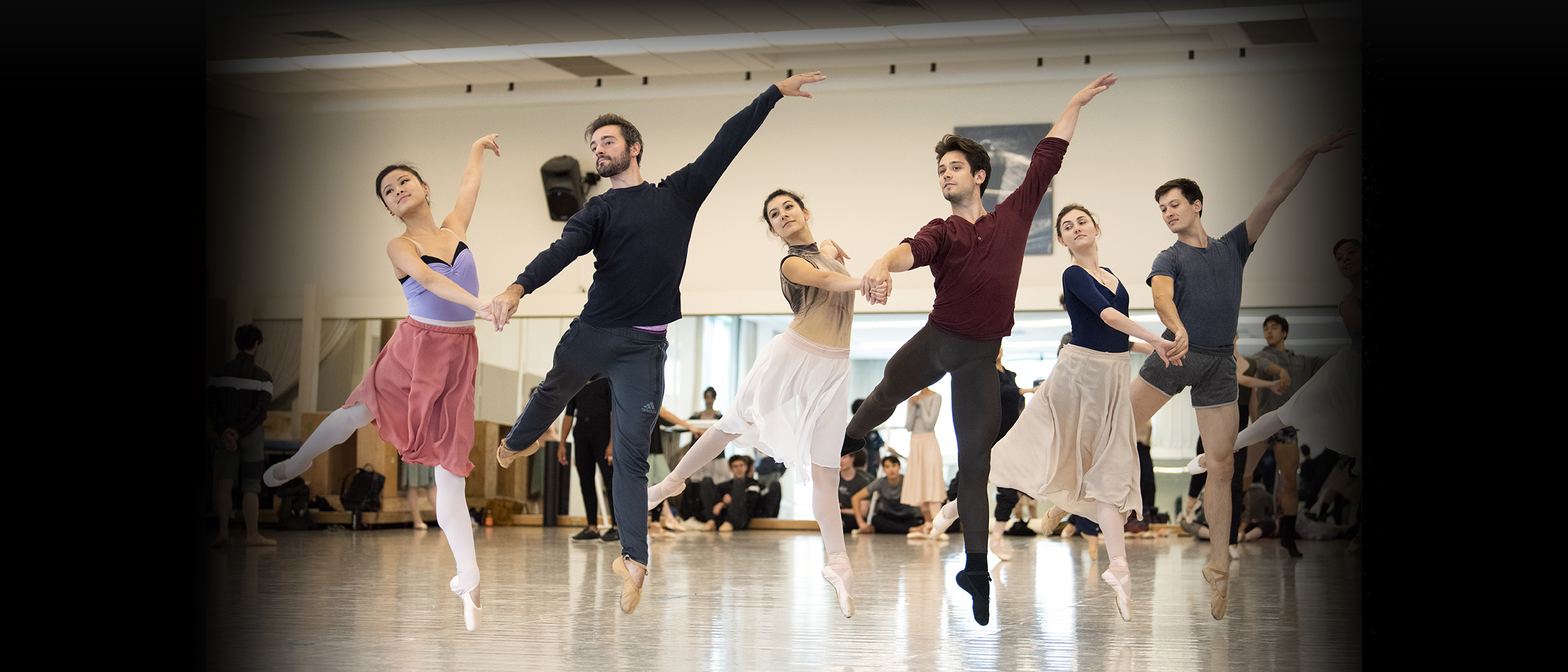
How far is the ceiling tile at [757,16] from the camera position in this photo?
31.5 ft

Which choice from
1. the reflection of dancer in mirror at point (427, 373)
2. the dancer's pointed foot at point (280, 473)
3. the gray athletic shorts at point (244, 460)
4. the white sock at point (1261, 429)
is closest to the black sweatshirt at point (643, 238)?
the reflection of dancer in mirror at point (427, 373)

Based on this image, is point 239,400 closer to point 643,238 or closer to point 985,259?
point 643,238

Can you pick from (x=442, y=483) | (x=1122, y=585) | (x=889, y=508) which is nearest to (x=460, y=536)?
(x=442, y=483)

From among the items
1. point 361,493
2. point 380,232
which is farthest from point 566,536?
point 380,232

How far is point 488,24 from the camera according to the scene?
10.2 metres

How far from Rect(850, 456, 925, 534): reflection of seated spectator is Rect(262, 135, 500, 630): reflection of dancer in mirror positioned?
642 cm

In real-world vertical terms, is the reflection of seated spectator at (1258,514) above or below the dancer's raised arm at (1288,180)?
below

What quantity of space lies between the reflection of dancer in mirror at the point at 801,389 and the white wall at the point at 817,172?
248 inches

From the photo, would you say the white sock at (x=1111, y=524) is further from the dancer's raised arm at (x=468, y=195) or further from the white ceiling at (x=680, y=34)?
the white ceiling at (x=680, y=34)

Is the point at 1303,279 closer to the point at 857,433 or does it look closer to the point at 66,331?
the point at 857,433

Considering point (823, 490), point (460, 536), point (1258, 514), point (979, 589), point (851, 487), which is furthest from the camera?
point (851, 487)

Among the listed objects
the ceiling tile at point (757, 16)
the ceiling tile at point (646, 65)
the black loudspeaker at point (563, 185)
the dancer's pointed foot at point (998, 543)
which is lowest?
the dancer's pointed foot at point (998, 543)

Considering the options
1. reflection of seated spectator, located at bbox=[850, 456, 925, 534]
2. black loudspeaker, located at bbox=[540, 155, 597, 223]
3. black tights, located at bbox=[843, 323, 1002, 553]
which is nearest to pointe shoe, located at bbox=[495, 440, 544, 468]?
black tights, located at bbox=[843, 323, 1002, 553]

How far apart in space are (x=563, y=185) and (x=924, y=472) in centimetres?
469
